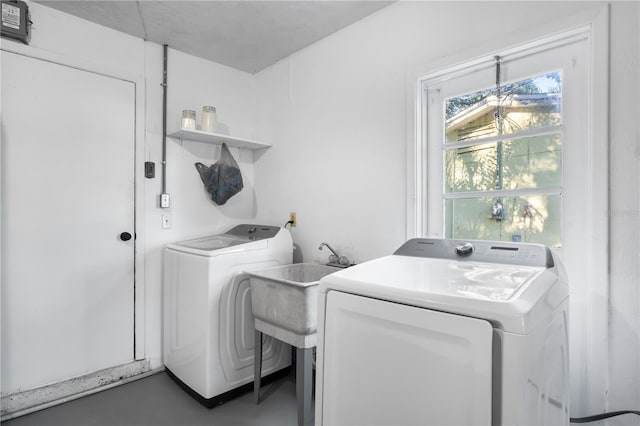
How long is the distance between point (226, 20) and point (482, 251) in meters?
2.14

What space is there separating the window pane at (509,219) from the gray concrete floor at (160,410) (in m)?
1.49

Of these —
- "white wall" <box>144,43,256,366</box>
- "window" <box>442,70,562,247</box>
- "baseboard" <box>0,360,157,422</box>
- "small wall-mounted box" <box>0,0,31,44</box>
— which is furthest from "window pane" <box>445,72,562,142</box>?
"baseboard" <box>0,360,157,422</box>

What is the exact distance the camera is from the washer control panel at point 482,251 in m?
1.31

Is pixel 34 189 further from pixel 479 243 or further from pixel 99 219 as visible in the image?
pixel 479 243

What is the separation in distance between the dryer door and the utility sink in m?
0.54

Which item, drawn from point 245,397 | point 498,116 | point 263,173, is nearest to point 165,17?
point 263,173

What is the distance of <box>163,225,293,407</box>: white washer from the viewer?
2.13 meters

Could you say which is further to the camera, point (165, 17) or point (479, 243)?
point (165, 17)

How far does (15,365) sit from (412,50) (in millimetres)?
3017

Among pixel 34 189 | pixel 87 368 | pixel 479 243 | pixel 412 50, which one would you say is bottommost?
pixel 87 368

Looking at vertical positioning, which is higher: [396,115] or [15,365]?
[396,115]

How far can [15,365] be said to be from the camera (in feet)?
6.76

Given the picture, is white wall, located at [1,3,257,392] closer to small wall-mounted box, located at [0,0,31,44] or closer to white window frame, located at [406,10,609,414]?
small wall-mounted box, located at [0,0,31,44]

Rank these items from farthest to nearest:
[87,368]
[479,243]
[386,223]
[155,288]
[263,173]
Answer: [263,173] < [155,288] < [87,368] < [386,223] < [479,243]
